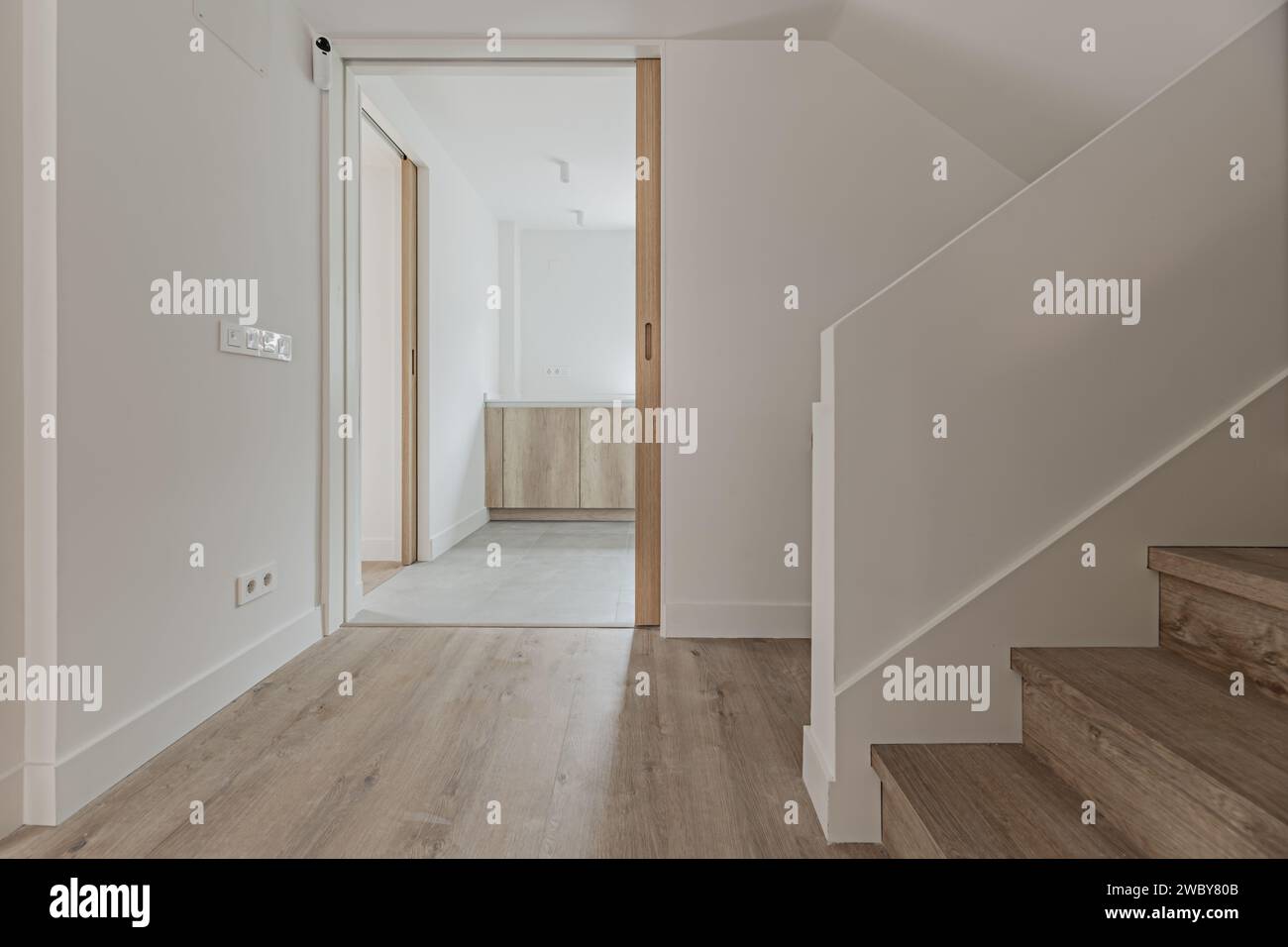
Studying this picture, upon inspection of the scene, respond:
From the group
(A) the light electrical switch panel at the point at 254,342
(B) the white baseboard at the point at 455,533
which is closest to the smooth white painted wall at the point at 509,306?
(B) the white baseboard at the point at 455,533

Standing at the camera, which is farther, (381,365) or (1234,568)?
(381,365)

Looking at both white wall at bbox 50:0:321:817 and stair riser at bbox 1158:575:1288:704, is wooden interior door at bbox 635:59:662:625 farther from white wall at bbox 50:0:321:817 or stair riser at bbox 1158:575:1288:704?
stair riser at bbox 1158:575:1288:704

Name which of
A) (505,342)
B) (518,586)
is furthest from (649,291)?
(505,342)

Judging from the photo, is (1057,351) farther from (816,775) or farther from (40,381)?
(40,381)

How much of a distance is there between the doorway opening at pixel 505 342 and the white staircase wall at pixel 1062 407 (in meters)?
1.31

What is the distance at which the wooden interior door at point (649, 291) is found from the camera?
2529mm

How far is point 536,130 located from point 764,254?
2131 mm

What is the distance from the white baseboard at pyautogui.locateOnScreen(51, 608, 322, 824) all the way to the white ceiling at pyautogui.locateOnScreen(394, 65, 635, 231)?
2.10 meters

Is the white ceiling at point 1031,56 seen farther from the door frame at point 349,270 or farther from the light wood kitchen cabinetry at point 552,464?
the light wood kitchen cabinetry at point 552,464

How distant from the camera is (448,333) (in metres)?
4.37

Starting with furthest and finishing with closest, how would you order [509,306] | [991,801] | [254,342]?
[509,306]
[254,342]
[991,801]

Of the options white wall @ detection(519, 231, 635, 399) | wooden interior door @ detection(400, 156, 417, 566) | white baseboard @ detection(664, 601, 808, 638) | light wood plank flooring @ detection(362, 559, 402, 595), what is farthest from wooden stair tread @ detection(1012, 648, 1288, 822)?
white wall @ detection(519, 231, 635, 399)

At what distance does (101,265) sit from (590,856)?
144 cm

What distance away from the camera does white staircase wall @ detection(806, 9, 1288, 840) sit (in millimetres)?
1209
